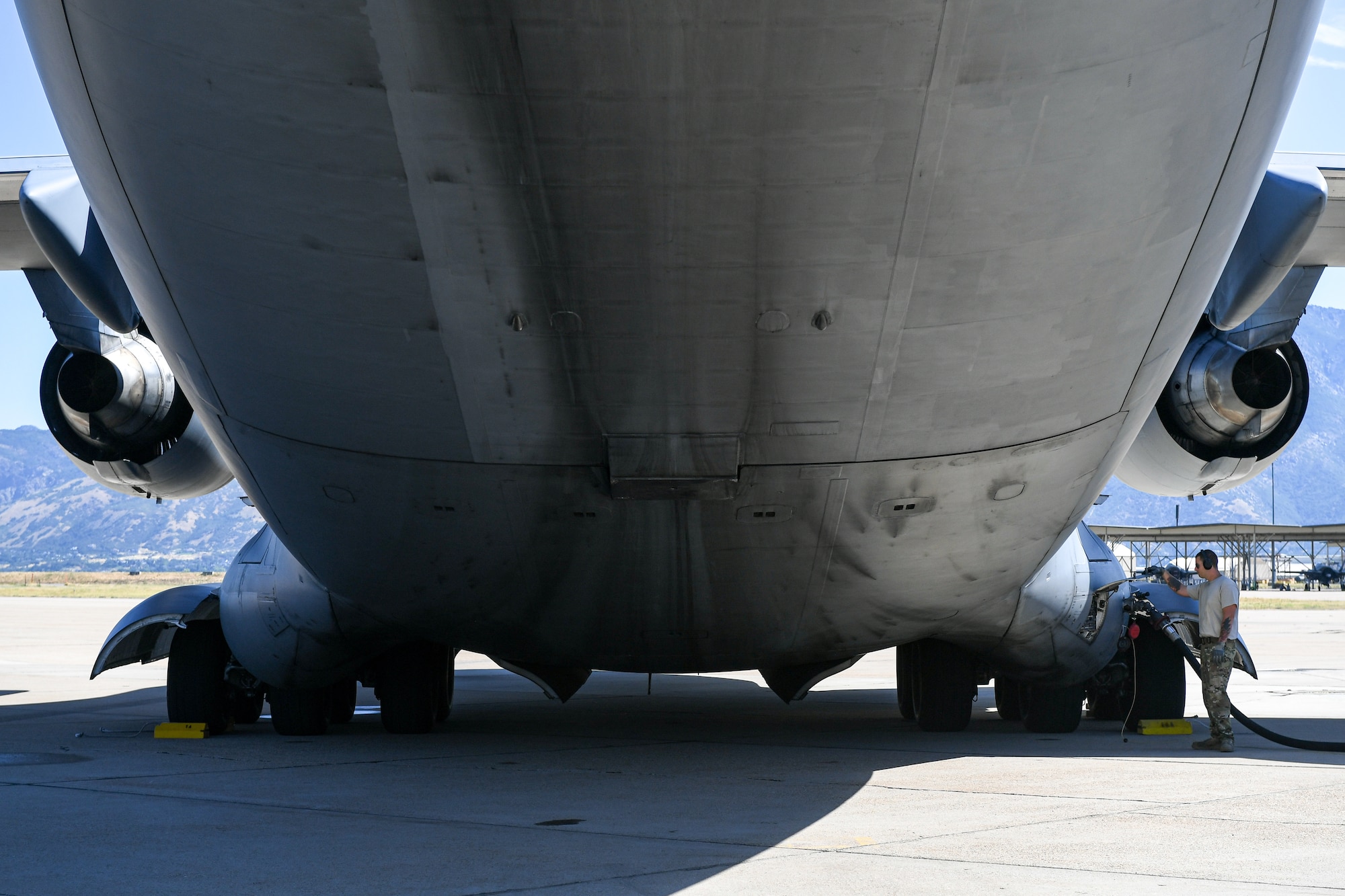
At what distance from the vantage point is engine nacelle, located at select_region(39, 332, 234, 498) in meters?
8.63

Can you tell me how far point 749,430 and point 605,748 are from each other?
3270 mm

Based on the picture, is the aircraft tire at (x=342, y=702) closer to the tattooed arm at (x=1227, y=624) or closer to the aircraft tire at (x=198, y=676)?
the aircraft tire at (x=198, y=676)

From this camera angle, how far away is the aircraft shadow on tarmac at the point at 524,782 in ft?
14.4

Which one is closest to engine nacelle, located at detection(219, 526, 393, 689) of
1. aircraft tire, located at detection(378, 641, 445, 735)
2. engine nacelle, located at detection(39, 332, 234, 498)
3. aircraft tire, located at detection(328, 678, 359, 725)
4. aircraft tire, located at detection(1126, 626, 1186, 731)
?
aircraft tire, located at detection(378, 641, 445, 735)

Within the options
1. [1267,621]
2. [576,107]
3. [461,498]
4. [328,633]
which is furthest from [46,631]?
[1267,621]

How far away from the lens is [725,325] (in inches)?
191

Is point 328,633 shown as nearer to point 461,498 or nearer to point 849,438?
point 461,498

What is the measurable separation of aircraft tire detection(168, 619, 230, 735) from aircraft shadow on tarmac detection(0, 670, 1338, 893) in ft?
0.85

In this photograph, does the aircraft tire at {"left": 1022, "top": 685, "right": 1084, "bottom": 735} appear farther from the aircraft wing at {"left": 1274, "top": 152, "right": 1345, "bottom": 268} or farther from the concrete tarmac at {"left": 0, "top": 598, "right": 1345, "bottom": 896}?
the aircraft wing at {"left": 1274, "top": 152, "right": 1345, "bottom": 268}

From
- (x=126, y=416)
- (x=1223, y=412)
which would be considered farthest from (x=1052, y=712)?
(x=126, y=416)

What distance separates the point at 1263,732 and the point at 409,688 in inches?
210

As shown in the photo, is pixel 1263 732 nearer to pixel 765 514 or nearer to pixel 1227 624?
pixel 1227 624

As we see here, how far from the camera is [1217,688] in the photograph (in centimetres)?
809

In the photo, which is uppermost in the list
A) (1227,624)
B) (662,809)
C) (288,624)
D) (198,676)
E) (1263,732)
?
(1227,624)
